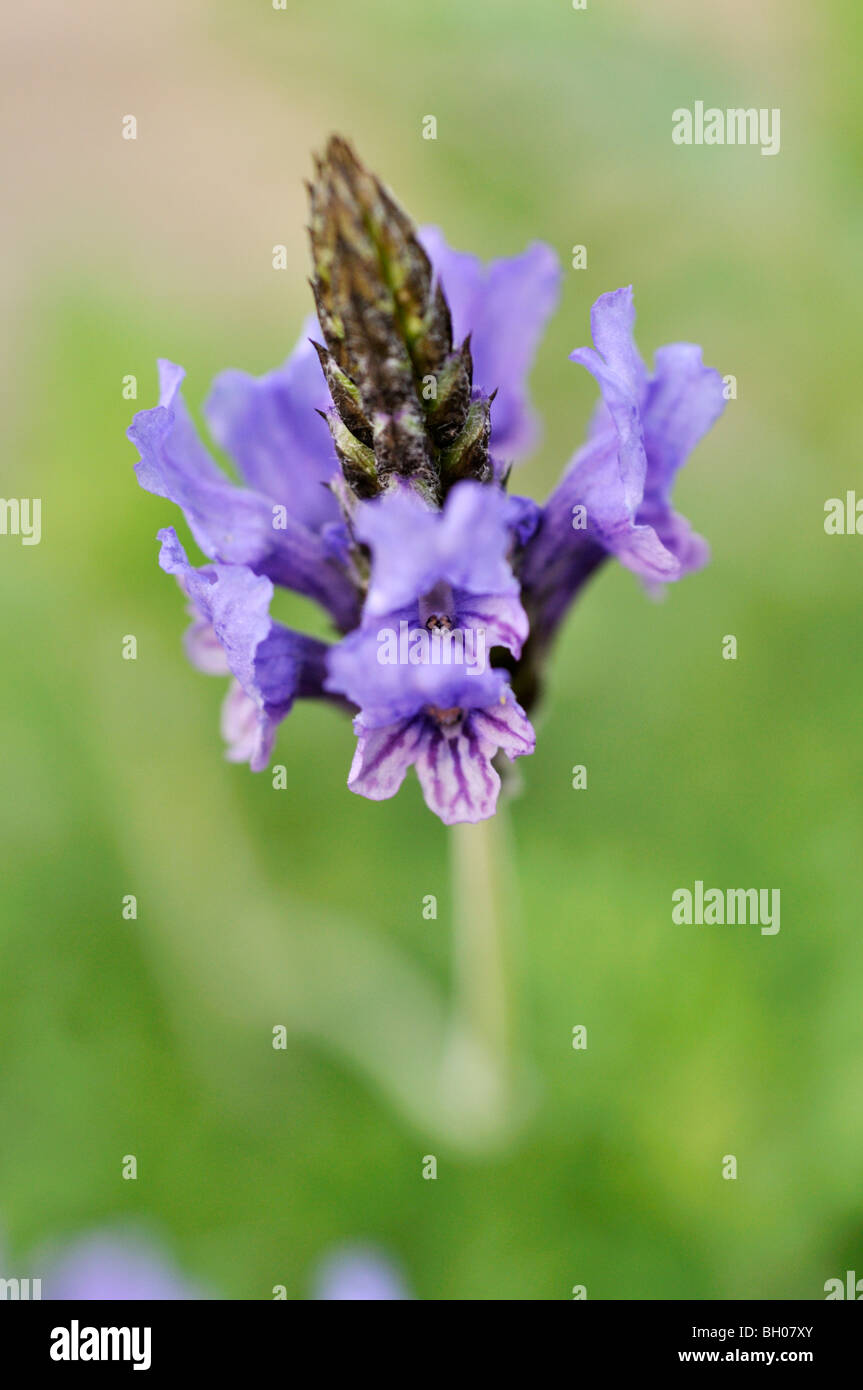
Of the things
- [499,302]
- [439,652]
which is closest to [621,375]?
[439,652]

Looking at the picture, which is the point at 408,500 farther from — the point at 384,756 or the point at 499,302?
the point at 499,302

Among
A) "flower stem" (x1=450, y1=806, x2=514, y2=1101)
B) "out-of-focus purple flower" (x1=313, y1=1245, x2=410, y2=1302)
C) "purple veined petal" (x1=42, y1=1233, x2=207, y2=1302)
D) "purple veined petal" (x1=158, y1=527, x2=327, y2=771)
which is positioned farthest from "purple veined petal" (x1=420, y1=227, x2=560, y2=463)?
"purple veined petal" (x1=42, y1=1233, x2=207, y2=1302)

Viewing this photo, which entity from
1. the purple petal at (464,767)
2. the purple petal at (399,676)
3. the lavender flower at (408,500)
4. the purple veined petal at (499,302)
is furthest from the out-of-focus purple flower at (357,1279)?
the purple veined petal at (499,302)

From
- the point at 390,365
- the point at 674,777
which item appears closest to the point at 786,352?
the point at 674,777

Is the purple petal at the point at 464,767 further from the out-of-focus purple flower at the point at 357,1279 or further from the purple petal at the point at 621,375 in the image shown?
the out-of-focus purple flower at the point at 357,1279

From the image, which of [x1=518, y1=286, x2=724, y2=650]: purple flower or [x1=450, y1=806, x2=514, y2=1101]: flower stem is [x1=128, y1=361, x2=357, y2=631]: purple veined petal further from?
[x1=450, y1=806, x2=514, y2=1101]: flower stem

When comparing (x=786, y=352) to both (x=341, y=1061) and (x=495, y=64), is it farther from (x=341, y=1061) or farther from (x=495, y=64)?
(x=341, y=1061)
